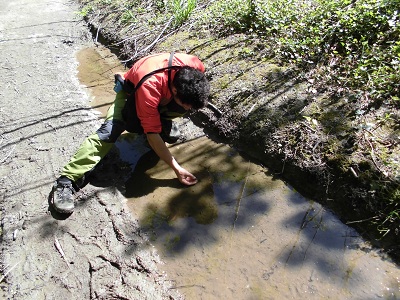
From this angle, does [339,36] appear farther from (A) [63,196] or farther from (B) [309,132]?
(A) [63,196]

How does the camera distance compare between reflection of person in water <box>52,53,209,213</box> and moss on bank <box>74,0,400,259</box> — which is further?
moss on bank <box>74,0,400,259</box>

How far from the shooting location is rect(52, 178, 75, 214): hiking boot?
2.65 m

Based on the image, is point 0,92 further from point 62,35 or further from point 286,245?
point 286,245

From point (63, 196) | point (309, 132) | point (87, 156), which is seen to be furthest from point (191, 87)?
point (63, 196)

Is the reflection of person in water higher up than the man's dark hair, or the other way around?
the man's dark hair

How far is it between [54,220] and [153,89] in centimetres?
128

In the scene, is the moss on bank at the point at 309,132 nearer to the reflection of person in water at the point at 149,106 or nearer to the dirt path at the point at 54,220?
the reflection of person in water at the point at 149,106

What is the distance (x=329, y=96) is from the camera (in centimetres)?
320

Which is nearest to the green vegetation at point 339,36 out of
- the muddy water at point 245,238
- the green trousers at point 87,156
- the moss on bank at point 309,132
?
the moss on bank at point 309,132

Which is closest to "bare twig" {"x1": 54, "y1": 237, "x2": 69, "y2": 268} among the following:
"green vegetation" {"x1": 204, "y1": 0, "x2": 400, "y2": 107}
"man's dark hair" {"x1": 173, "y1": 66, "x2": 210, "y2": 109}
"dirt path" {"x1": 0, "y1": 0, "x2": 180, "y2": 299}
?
"dirt path" {"x1": 0, "y1": 0, "x2": 180, "y2": 299}

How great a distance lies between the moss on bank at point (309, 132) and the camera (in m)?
2.55

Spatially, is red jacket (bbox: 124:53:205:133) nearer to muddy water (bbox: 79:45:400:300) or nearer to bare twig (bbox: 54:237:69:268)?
muddy water (bbox: 79:45:400:300)

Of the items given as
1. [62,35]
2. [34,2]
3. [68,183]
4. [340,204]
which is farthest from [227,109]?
[34,2]

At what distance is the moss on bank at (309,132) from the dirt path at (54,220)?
1.33 meters
